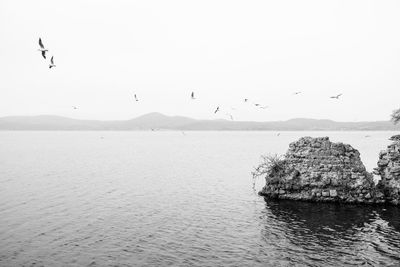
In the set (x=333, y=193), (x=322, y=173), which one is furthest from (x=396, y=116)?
(x=333, y=193)

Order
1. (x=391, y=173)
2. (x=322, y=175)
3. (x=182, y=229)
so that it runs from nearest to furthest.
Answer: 1. (x=182, y=229)
2. (x=391, y=173)
3. (x=322, y=175)

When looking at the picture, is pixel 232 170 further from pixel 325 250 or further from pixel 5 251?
pixel 5 251

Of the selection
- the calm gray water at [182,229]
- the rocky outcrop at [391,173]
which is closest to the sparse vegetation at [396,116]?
the rocky outcrop at [391,173]

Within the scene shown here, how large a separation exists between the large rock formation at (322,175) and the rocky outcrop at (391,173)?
1.50 m

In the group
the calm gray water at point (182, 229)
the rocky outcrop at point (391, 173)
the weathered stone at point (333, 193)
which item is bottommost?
the calm gray water at point (182, 229)

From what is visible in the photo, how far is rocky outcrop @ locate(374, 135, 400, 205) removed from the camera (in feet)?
152

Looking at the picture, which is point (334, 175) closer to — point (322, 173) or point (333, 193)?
point (322, 173)

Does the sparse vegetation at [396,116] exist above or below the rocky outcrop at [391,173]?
above

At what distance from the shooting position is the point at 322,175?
47.3 metres

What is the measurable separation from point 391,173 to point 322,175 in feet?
31.0

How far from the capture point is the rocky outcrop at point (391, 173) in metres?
46.2

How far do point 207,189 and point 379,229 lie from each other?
3034 cm

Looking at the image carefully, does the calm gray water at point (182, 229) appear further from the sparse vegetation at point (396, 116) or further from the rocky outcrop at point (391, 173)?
the sparse vegetation at point (396, 116)

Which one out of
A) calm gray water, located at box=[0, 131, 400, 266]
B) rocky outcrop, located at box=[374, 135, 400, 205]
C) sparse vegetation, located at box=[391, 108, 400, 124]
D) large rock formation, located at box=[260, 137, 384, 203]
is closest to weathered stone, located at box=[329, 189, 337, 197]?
large rock formation, located at box=[260, 137, 384, 203]
